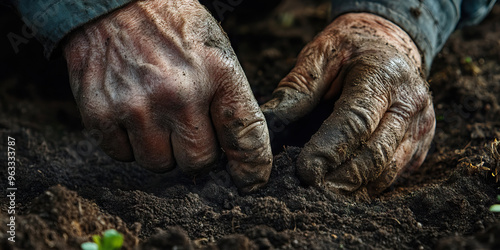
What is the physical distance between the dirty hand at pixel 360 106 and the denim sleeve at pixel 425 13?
12 centimetres

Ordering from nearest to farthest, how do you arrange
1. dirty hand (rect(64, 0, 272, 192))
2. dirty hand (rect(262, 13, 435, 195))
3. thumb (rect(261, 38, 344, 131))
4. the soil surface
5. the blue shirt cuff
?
the soil surface, dirty hand (rect(64, 0, 272, 192)), dirty hand (rect(262, 13, 435, 195)), thumb (rect(261, 38, 344, 131)), the blue shirt cuff

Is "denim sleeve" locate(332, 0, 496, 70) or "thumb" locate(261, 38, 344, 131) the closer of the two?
"thumb" locate(261, 38, 344, 131)

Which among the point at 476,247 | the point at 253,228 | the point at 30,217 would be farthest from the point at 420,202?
the point at 30,217

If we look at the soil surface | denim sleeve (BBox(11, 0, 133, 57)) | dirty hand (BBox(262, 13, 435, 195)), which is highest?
denim sleeve (BBox(11, 0, 133, 57))

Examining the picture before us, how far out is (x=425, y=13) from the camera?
79.7 inches

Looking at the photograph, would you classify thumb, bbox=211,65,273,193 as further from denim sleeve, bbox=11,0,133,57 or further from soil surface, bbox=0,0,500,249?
denim sleeve, bbox=11,0,133,57

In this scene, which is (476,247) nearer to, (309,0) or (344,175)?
(344,175)

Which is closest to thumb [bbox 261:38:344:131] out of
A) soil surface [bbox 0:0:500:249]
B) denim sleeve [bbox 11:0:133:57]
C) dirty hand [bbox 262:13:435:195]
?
dirty hand [bbox 262:13:435:195]

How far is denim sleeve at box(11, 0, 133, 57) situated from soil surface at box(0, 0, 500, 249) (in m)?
0.56

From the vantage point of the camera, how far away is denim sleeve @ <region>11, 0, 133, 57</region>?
1454 mm

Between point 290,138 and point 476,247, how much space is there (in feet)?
3.05

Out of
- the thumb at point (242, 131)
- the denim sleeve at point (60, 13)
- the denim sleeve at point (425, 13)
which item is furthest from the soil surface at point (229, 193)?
the denim sleeve at point (60, 13)

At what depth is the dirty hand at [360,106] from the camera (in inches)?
59.5

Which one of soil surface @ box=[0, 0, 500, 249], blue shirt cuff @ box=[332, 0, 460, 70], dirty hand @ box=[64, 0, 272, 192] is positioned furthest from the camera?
blue shirt cuff @ box=[332, 0, 460, 70]
